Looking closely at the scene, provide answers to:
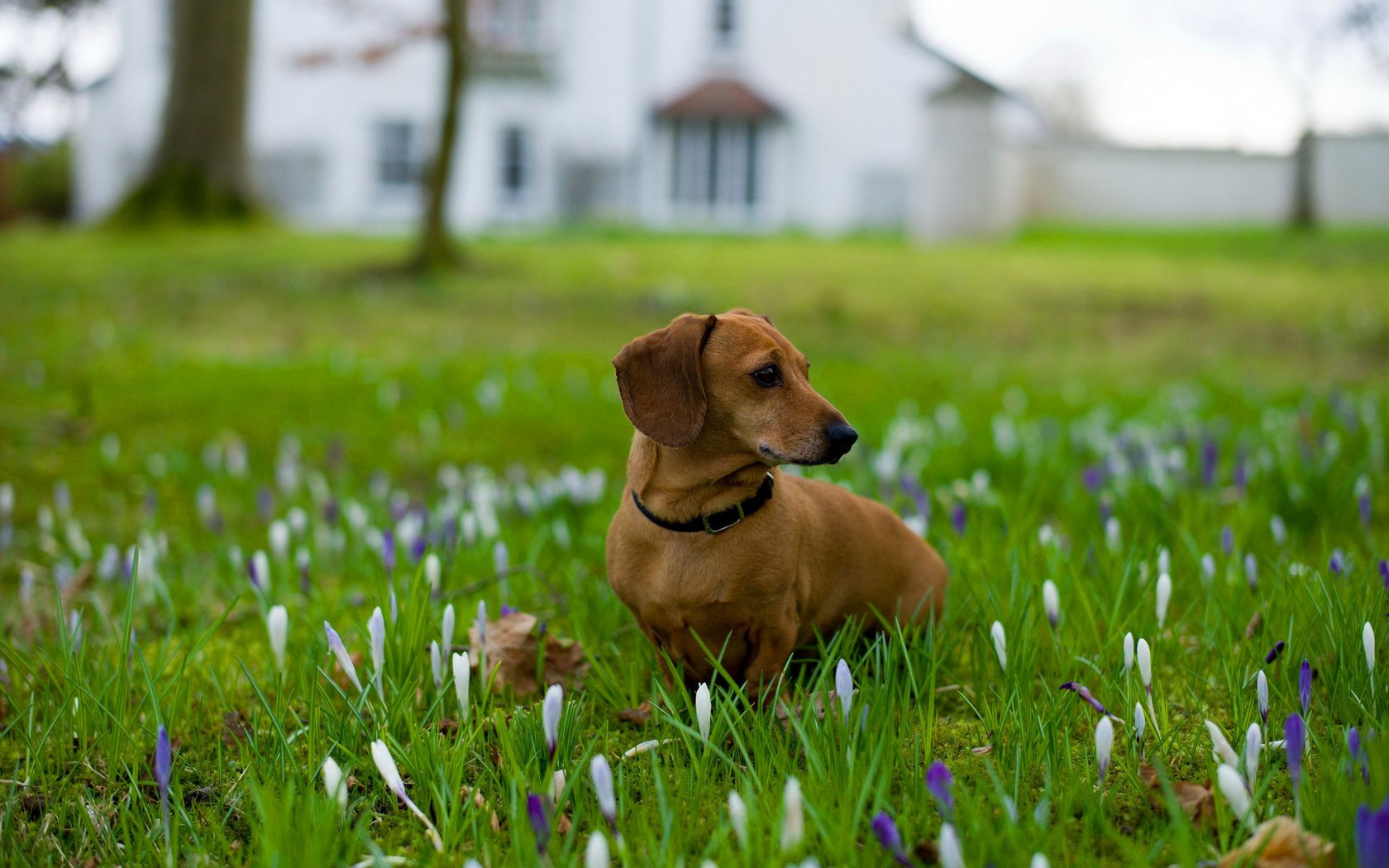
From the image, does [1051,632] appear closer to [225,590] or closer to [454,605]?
[454,605]

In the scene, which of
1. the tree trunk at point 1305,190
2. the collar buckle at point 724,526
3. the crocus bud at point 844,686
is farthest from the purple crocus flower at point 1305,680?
the tree trunk at point 1305,190

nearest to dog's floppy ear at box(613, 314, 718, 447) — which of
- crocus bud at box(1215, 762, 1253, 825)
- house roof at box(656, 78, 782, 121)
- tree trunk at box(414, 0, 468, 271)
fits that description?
crocus bud at box(1215, 762, 1253, 825)

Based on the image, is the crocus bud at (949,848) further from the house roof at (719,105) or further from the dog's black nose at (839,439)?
the house roof at (719,105)

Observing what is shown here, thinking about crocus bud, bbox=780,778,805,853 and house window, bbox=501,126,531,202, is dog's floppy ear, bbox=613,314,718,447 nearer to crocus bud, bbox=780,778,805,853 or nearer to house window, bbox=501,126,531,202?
crocus bud, bbox=780,778,805,853

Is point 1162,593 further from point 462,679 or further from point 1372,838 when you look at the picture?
point 462,679

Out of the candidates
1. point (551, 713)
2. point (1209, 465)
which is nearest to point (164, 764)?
point (551, 713)

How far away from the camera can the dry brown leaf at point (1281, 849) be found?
77.7 inches

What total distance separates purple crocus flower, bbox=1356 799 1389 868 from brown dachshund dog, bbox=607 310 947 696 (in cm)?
115

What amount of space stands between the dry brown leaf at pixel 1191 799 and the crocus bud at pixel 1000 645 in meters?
0.46

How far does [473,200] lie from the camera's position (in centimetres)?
3384

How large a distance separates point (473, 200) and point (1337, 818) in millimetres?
33589

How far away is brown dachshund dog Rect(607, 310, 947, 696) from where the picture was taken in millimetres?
2586

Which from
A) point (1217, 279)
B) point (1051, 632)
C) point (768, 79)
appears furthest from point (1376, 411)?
point (768, 79)

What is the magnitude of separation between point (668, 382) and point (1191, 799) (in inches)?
55.4
